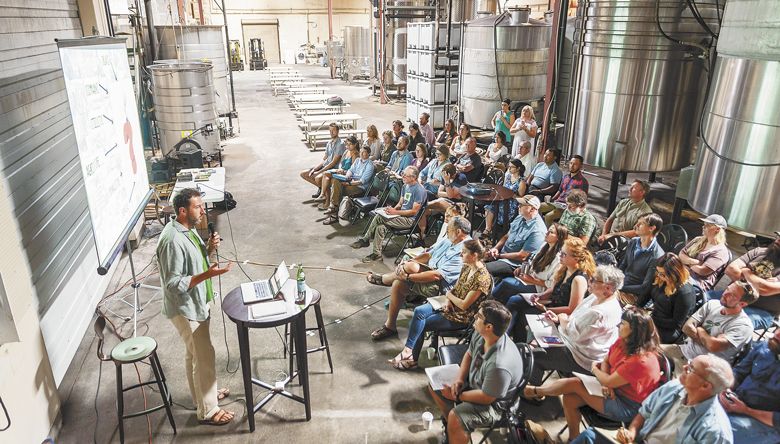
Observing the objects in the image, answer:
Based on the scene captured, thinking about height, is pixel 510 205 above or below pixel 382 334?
above

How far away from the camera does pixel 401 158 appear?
834 centimetres

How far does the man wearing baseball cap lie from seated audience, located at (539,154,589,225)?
1334mm

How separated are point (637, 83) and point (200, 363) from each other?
716cm

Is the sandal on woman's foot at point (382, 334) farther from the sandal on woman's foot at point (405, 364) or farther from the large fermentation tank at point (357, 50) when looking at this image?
the large fermentation tank at point (357, 50)

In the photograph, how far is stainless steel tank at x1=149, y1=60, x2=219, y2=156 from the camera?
424 inches

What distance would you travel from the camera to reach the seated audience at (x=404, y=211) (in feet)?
22.0

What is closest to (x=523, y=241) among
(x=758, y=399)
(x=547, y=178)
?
(x=547, y=178)

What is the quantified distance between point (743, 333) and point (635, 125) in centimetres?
506

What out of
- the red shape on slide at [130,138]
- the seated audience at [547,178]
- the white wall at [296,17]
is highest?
the white wall at [296,17]

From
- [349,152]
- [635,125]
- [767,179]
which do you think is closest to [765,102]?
[767,179]

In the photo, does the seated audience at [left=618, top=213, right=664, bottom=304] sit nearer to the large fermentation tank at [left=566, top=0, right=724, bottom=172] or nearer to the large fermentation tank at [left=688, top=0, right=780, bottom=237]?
the large fermentation tank at [left=688, top=0, right=780, bottom=237]

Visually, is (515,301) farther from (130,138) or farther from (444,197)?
(130,138)

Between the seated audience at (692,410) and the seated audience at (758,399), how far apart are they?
0.55 meters

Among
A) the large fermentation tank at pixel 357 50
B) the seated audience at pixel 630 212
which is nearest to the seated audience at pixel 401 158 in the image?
the seated audience at pixel 630 212
